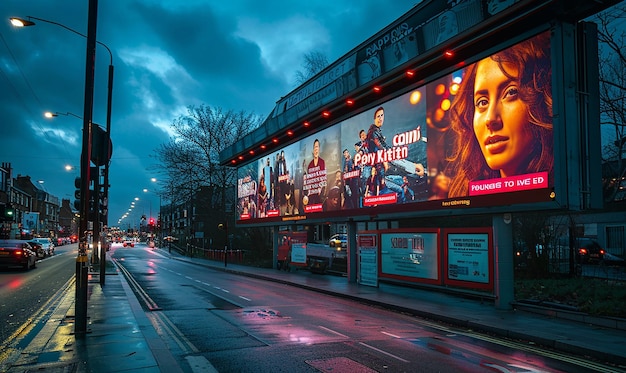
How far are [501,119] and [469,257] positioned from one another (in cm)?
440

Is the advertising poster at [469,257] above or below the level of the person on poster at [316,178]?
below

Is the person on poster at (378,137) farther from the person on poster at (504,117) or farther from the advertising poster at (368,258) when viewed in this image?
the person on poster at (504,117)

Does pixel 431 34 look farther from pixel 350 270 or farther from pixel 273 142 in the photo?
pixel 273 142

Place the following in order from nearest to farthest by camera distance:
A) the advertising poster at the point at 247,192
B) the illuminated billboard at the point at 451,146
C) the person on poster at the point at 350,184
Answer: the illuminated billboard at the point at 451,146 < the person on poster at the point at 350,184 < the advertising poster at the point at 247,192

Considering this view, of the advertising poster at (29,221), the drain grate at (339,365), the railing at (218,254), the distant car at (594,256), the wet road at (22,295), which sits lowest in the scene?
the railing at (218,254)

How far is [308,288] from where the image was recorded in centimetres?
2027

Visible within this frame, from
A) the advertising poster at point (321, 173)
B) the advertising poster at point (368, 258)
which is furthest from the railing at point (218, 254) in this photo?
the advertising poster at point (368, 258)

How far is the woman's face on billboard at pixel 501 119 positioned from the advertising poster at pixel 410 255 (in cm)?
381

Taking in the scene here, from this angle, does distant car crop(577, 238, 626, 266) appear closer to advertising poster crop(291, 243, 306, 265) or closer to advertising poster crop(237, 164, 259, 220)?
advertising poster crop(291, 243, 306, 265)

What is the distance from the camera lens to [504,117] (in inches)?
556

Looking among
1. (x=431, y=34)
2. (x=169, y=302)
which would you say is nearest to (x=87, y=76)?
(x=169, y=302)

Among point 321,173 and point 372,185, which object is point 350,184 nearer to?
point 372,185

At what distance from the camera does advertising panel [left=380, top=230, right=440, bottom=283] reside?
55.0ft

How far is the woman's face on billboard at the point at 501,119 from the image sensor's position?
44.5ft
